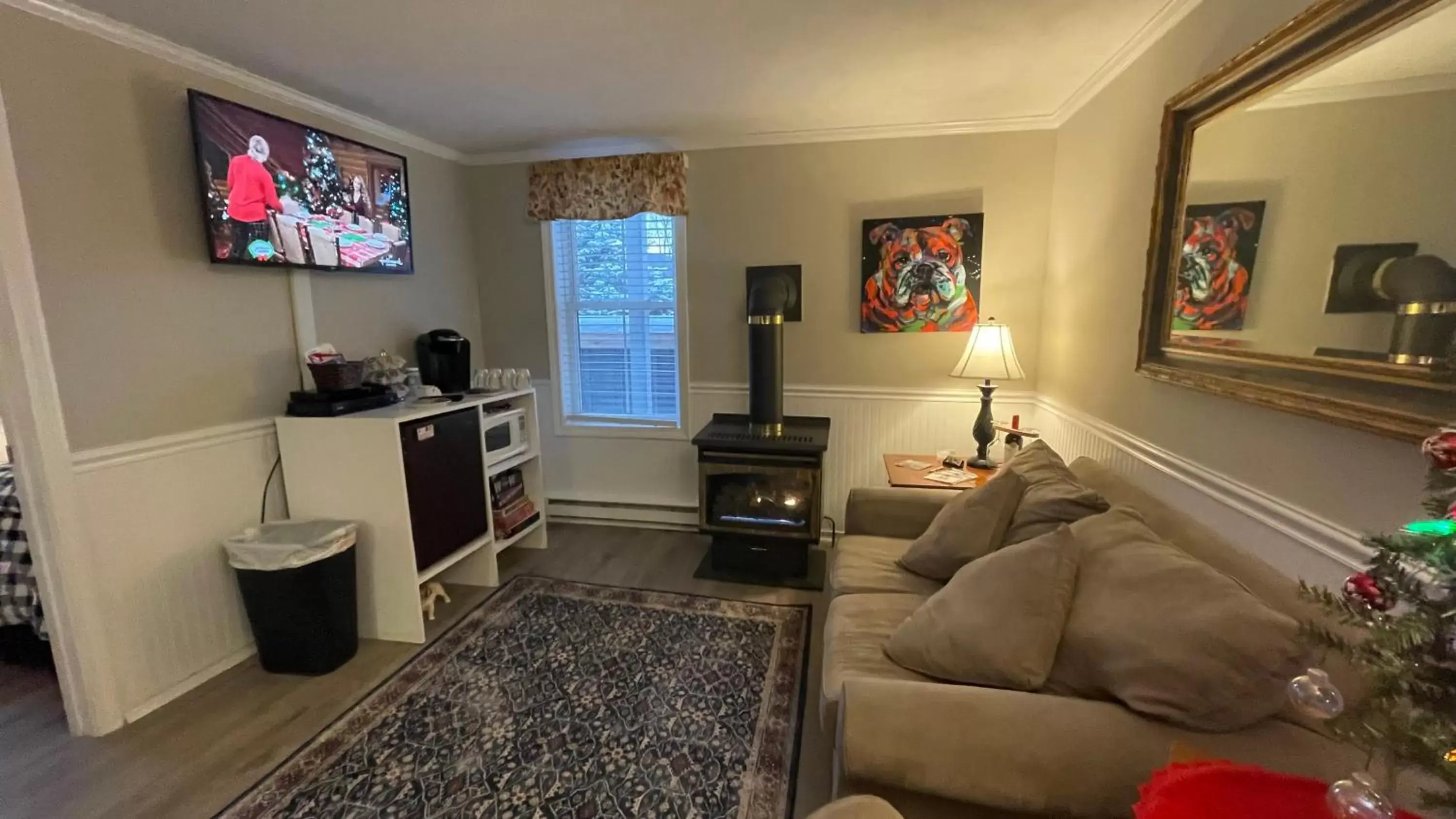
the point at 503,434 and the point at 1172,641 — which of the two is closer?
the point at 1172,641

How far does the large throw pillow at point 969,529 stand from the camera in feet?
6.09

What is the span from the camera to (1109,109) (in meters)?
2.28

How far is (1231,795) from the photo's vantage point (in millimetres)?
831

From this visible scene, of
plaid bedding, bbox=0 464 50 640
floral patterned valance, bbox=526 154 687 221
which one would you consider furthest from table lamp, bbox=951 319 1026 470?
plaid bedding, bbox=0 464 50 640

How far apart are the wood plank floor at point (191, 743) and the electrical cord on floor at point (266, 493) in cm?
57

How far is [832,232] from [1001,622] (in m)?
2.33

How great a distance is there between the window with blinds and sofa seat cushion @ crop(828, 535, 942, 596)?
1.60m

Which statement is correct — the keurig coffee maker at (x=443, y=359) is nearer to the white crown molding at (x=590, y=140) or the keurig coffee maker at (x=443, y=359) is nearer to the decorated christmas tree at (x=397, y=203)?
the decorated christmas tree at (x=397, y=203)

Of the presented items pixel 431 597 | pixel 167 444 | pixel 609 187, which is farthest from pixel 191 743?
pixel 609 187

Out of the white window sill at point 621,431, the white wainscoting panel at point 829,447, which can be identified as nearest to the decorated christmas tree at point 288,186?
the white wainscoting panel at point 829,447

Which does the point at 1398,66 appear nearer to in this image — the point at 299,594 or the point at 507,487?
the point at 299,594

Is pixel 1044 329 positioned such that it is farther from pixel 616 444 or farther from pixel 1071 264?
pixel 616 444

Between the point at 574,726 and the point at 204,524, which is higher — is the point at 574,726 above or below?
below

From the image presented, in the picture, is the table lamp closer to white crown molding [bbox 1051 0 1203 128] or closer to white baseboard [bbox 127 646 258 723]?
white crown molding [bbox 1051 0 1203 128]
